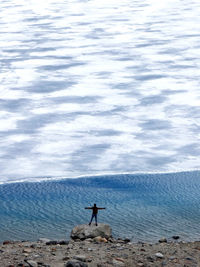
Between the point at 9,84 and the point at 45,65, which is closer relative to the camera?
the point at 9,84

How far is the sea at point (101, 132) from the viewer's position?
623cm

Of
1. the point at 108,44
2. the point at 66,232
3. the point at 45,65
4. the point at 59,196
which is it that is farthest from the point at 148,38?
the point at 66,232

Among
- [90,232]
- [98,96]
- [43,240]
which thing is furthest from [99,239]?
[98,96]

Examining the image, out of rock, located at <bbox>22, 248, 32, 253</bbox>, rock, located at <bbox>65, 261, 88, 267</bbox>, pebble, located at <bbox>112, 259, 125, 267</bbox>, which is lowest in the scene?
rock, located at <bbox>65, 261, 88, 267</bbox>

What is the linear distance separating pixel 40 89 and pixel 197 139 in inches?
155

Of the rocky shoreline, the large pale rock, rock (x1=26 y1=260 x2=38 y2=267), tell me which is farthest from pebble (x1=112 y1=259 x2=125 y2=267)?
the large pale rock

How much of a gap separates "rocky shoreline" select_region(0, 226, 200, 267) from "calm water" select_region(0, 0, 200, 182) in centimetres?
246

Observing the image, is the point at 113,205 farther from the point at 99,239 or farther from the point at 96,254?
the point at 96,254

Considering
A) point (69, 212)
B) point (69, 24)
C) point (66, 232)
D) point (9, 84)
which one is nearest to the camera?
point (66, 232)

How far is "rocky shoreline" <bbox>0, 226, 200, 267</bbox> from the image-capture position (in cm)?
428

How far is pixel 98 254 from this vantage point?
4.49 meters

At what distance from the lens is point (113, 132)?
29.3 ft

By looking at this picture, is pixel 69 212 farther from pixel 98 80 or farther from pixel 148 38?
pixel 148 38

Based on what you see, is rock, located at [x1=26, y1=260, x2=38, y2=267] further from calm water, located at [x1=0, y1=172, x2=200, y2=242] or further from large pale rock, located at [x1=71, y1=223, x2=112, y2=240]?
calm water, located at [x1=0, y1=172, x2=200, y2=242]
